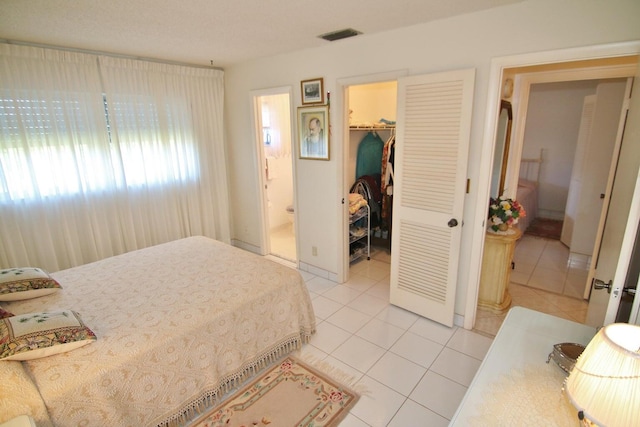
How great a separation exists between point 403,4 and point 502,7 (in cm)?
66

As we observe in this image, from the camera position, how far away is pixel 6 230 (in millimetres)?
2783

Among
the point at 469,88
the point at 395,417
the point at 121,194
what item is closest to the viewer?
the point at 395,417

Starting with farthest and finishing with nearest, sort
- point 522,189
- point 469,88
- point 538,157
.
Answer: point 538,157
point 522,189
point 469,88

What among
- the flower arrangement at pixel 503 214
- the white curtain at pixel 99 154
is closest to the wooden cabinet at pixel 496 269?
the flower arrangement at pixel 503 214

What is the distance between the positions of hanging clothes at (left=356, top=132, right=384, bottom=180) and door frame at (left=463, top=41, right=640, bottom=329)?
218 centimetres

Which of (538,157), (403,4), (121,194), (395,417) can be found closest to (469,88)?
(403,4)

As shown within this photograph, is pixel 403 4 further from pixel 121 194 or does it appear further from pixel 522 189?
pixel 522 189

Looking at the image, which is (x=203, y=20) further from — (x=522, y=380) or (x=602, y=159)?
(x=602, y=159)

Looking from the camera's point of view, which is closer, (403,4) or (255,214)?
(403,4)

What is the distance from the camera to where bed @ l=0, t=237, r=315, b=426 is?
1.40 meters

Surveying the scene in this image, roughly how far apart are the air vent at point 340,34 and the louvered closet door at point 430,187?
599 mm

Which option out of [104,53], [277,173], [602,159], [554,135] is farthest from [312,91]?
[554,135]

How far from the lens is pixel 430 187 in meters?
2.55

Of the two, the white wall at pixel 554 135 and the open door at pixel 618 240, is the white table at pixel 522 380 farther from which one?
the white wall at pixel 554 135
